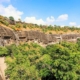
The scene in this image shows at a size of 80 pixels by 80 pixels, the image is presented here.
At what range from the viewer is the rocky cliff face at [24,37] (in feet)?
119

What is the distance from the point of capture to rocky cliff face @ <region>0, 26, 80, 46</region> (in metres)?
36.3

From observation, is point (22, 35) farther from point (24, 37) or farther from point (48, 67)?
point (48, 67)

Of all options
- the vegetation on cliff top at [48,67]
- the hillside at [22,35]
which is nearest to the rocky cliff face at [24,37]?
the hillside at [22,35]

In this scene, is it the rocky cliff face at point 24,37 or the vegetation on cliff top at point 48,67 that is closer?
the vegetation on cliff top at point 48,67

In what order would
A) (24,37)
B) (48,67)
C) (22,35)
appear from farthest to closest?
(24,37) < (22,35) < (48,67)

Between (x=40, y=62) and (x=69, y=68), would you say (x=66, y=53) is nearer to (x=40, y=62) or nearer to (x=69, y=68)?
(x=69, y=68)

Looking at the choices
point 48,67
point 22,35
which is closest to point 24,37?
point 22,35

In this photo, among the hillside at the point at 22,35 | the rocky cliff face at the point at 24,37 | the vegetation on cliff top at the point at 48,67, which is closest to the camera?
the vegetation on cliff top at the point at 48,67

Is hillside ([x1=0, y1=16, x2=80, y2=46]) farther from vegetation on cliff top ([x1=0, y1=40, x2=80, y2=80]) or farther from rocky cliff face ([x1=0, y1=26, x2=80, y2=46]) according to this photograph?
vegetation on cliff top ([x1=0, y1=40, x2=80, y2=80])

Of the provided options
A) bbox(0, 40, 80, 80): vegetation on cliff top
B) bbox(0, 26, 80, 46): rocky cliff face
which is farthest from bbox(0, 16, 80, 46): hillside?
bbox(0, 40, 80, 80): vegetation on cliff top

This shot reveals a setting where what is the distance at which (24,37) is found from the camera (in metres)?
44.0

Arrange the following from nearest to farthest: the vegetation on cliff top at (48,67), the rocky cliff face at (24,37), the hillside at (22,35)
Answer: the vegetation on cliff top at (48,67)
the rocky cliff face at (24,37)
the hillside at (22,35)

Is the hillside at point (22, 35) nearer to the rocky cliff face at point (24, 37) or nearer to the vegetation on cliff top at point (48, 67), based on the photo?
the rocky cliff face at point (24, 37)

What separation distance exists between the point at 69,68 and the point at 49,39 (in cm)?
3106
